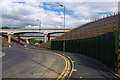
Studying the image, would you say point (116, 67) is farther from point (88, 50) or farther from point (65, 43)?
point (65, 43)

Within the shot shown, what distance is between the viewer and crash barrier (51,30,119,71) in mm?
8641

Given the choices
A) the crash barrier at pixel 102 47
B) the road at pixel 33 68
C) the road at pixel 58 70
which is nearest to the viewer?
the road at pixel 58 70

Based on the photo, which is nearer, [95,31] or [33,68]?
[33,68]

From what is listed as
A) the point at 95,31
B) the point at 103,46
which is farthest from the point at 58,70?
the point at 95,31

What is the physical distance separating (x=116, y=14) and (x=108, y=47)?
1829cm

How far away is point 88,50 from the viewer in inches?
609

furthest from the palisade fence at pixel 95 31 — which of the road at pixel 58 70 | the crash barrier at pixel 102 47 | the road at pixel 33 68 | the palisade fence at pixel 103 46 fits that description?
the road at pixel 33 68

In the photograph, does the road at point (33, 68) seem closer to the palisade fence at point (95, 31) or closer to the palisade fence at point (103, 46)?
the palisade fence at point (103, 46)

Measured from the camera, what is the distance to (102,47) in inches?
444

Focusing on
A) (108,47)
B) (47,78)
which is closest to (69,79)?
(47,78)

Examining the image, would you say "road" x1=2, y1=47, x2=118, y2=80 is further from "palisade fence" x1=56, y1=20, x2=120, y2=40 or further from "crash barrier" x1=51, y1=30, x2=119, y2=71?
"palisade fence" x1=56, y1=20, x2=120, y2=40

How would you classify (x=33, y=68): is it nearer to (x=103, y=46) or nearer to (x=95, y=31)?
(x=103, y=46)

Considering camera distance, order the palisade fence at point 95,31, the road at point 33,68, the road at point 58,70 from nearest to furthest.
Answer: the road at point 58,70
the road at point 33,68
the palisade fence at point 95,31

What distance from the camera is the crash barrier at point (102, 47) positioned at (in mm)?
8641
